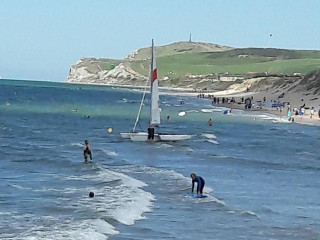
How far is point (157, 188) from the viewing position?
32.2m

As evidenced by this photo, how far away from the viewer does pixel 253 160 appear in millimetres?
45812

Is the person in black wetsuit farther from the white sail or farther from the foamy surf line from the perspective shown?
the white sail

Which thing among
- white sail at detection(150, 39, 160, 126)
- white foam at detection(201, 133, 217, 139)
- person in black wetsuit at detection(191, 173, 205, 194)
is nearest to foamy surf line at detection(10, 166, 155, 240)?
person in black wetsuit at detection(191, 173, 205, 194)

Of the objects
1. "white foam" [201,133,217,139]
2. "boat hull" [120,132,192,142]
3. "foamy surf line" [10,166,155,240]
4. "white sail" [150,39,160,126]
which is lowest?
"foamy surf line" [10,166,155,240]

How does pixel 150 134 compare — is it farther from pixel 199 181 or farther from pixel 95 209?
pixel 95 209

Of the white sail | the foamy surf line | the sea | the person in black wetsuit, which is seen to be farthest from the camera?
the white sail

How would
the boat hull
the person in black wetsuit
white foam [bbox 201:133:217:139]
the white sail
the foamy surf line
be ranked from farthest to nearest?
white foam [bbox 201:133:217:139], the white sail, the boat hull, the person in black wetsuit, the foamy surf line

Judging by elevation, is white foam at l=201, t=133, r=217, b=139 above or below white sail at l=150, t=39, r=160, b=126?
below

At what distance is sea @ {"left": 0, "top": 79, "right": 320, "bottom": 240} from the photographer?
2388 cm

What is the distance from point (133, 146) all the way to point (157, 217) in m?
25.8

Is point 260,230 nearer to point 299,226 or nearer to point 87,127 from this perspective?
point 299,226

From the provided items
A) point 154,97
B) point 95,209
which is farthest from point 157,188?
point 154,97

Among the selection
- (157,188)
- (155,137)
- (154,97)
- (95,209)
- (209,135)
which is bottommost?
(95,209)

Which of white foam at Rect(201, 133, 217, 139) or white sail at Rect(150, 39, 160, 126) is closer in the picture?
white sail at Rect(150, 39, 160, 126)
